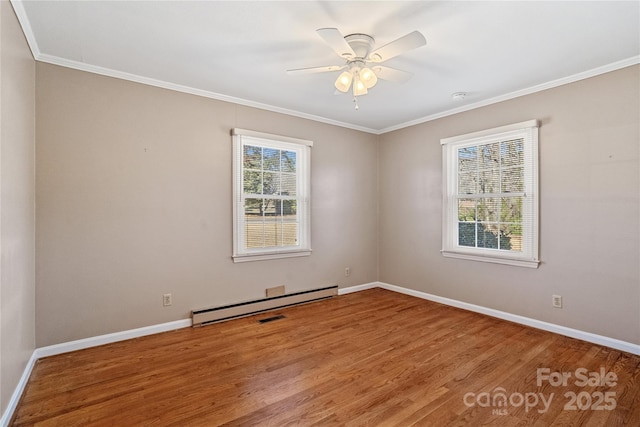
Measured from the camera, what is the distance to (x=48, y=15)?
7.10ft

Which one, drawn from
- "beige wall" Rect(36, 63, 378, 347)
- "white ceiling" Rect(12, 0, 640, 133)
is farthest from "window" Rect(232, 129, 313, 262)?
"white ceiling" Rect(12, 0, 640, 133)

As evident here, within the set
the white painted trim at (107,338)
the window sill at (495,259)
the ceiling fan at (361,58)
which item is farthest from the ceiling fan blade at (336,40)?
the white painted trim at (107,338)

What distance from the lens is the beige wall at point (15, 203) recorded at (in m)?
1.83

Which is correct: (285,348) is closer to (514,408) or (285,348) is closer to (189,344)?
(189,344)

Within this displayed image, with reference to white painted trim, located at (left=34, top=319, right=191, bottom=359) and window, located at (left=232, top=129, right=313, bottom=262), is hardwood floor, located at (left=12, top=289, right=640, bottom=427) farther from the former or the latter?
window, located at (left=232, top=129, right=313, bottom=262)

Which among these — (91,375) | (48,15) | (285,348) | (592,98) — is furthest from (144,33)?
(592,98)

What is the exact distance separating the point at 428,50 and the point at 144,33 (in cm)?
228

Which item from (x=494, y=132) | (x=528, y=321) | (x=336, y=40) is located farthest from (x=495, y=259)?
(x=336, y=40)

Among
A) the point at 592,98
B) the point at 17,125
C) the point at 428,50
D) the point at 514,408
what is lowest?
the point at 514,408

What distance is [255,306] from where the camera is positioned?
3.83 m

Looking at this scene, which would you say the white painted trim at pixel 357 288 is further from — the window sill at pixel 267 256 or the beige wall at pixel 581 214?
the beige wall at pixel 581 214

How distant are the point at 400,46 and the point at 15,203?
281 cm

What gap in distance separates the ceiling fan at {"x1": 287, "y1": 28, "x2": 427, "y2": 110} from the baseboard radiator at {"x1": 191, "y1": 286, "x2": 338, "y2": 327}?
265 centimetres

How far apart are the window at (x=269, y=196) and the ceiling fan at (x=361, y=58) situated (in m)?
1.58
